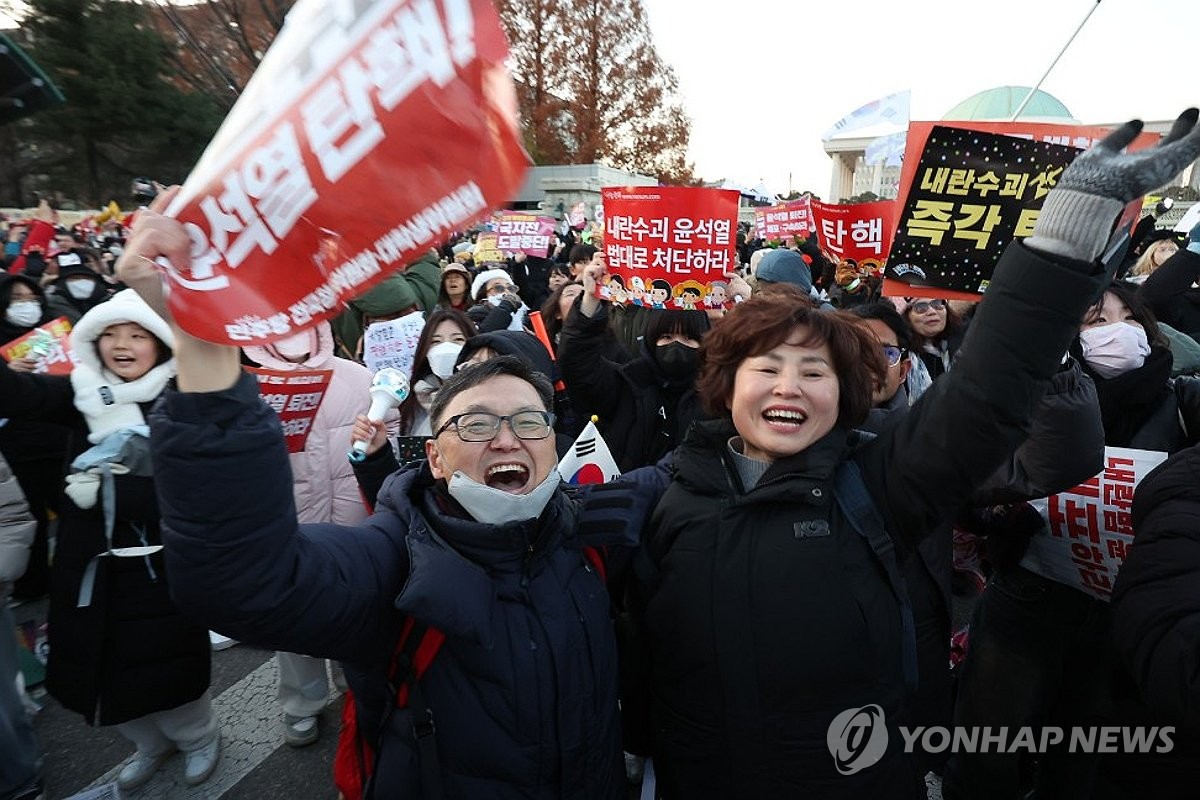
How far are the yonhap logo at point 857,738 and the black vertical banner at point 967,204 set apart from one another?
128 centimetres

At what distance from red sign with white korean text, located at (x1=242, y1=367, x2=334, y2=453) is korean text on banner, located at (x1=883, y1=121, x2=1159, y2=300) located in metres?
2.19

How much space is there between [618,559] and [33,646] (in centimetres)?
360

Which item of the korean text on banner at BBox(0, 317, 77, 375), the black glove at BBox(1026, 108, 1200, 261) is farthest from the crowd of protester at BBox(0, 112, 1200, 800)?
the korean text on banner at BBox(0, 317, 77, 375)

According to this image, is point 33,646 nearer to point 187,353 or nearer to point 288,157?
point 187,353

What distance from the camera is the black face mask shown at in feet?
10.7

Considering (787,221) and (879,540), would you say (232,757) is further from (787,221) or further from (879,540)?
(787,221)

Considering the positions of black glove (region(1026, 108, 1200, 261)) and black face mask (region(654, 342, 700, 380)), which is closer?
black glove (region(1026, 108, 1200, 261))

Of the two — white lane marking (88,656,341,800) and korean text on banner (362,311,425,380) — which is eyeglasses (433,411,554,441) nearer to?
white lane marking (88,656,341,800)

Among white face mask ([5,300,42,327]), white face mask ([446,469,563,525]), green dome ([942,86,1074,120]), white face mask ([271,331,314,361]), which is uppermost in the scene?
green dome ([942,86,1074,120])

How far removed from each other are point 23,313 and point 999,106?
2251cm

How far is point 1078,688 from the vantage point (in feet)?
6.57

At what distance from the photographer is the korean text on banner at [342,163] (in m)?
0.95

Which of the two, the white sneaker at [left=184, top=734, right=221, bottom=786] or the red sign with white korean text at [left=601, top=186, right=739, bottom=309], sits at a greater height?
the red sign with white korean text at [left=601, top=186, right=739, bottom=309]

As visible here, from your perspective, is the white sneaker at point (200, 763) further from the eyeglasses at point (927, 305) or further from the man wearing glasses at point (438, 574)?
the eyeglasses at point (927, 305)
